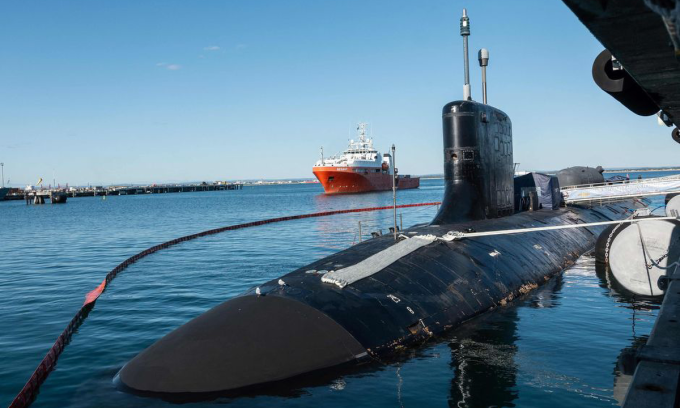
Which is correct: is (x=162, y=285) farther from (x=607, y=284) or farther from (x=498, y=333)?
(x=607, y=284)

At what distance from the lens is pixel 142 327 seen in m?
13.4

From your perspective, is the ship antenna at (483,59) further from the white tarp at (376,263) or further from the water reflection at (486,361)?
the water reflection at (486,361)

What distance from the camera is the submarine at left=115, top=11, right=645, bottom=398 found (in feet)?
26.1

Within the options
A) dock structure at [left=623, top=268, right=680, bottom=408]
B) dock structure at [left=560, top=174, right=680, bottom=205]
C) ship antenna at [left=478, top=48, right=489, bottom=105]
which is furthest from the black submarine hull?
dock structure at [left=560, top=174, right=680, bottom=205]

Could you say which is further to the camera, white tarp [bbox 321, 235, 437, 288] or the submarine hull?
white tarp [bbox 321, 235, 437, 288]

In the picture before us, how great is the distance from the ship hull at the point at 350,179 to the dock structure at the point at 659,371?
8936 centimetres

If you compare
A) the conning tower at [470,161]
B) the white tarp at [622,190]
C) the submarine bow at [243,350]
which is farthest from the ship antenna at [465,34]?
the white tarp at [622,190]

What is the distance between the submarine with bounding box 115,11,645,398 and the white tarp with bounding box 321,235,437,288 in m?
0.02

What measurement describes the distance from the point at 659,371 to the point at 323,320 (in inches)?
188

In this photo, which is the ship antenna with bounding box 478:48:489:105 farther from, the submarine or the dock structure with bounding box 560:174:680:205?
the dock structure with bounding box 560:174:680:205

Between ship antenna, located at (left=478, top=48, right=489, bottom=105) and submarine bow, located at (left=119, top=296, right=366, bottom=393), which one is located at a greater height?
ship antenna, located at (left=478, top=48, right=489, bottom=105)

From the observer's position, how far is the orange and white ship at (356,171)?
316 feet

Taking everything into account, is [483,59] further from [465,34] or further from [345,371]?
[345,371]

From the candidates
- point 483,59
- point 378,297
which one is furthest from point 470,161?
point 378,297
